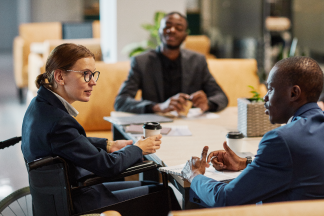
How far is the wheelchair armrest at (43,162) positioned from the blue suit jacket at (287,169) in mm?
656

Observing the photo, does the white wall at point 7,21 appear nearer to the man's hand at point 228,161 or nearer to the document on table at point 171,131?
the document on table at point 171,131

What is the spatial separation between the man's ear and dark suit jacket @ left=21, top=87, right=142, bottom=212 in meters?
0.76

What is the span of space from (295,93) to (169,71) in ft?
6.55

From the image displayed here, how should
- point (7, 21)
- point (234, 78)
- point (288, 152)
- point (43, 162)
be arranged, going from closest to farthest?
point (288, 152) → point (43, 162) → point (234, 78) → point (7, 21)

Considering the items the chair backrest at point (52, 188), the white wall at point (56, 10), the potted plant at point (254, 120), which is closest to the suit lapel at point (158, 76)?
the potted plant at point (254, 120)

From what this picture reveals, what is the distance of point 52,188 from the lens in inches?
60.4

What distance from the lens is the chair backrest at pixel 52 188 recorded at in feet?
4.98

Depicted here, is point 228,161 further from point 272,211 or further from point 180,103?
point 180,103

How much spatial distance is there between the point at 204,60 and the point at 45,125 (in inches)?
78.1

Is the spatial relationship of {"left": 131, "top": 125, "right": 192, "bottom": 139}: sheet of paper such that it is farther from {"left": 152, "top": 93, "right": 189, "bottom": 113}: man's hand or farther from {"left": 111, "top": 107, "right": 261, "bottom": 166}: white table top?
{"left": 152, "top": 93, "right": 189, "bottom": 113}: man's hand

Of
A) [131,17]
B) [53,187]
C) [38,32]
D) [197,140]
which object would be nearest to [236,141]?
[197,140]

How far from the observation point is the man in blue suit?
46.9 inches

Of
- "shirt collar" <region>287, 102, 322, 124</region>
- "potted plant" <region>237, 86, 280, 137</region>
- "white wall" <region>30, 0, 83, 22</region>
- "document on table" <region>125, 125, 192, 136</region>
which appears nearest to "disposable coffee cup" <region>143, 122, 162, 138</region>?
"document on table" <region>125, 125, 192, 136</region>

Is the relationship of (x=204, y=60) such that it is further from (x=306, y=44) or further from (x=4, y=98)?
(x=4, y=98)
